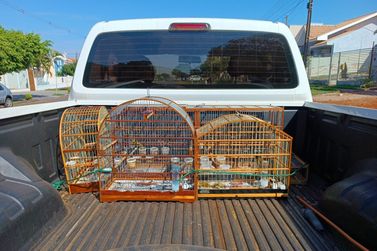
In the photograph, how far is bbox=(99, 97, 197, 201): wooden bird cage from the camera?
2.39 meters

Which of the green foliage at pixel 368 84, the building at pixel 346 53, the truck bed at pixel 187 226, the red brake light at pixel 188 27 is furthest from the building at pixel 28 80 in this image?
the green foliage at pixel 368 84

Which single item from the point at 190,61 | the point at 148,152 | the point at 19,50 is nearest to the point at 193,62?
the point at 190,61

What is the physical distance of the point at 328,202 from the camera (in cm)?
193

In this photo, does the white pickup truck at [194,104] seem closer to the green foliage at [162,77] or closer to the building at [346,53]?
the green foliage at [162,77]

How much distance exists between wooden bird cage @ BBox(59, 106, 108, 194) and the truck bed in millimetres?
219

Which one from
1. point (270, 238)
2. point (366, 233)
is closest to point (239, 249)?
point (270, 238)

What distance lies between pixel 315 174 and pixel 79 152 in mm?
2756

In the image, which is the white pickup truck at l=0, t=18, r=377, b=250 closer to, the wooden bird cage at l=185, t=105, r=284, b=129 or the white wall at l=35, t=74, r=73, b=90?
the wooden bird cage at l=185, t=105, r=284, b=129

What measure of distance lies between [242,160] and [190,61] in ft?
4.22

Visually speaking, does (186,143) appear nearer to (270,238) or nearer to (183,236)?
(183,236)

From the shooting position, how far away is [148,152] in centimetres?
286

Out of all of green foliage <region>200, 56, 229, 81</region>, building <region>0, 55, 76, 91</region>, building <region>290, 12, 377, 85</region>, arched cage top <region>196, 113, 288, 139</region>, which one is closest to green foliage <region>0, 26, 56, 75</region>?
building <region>0, 55, 76, 91</region>

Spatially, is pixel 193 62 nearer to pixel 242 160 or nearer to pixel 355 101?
pixel 242 160

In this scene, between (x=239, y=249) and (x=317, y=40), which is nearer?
(x=239, y=249)
